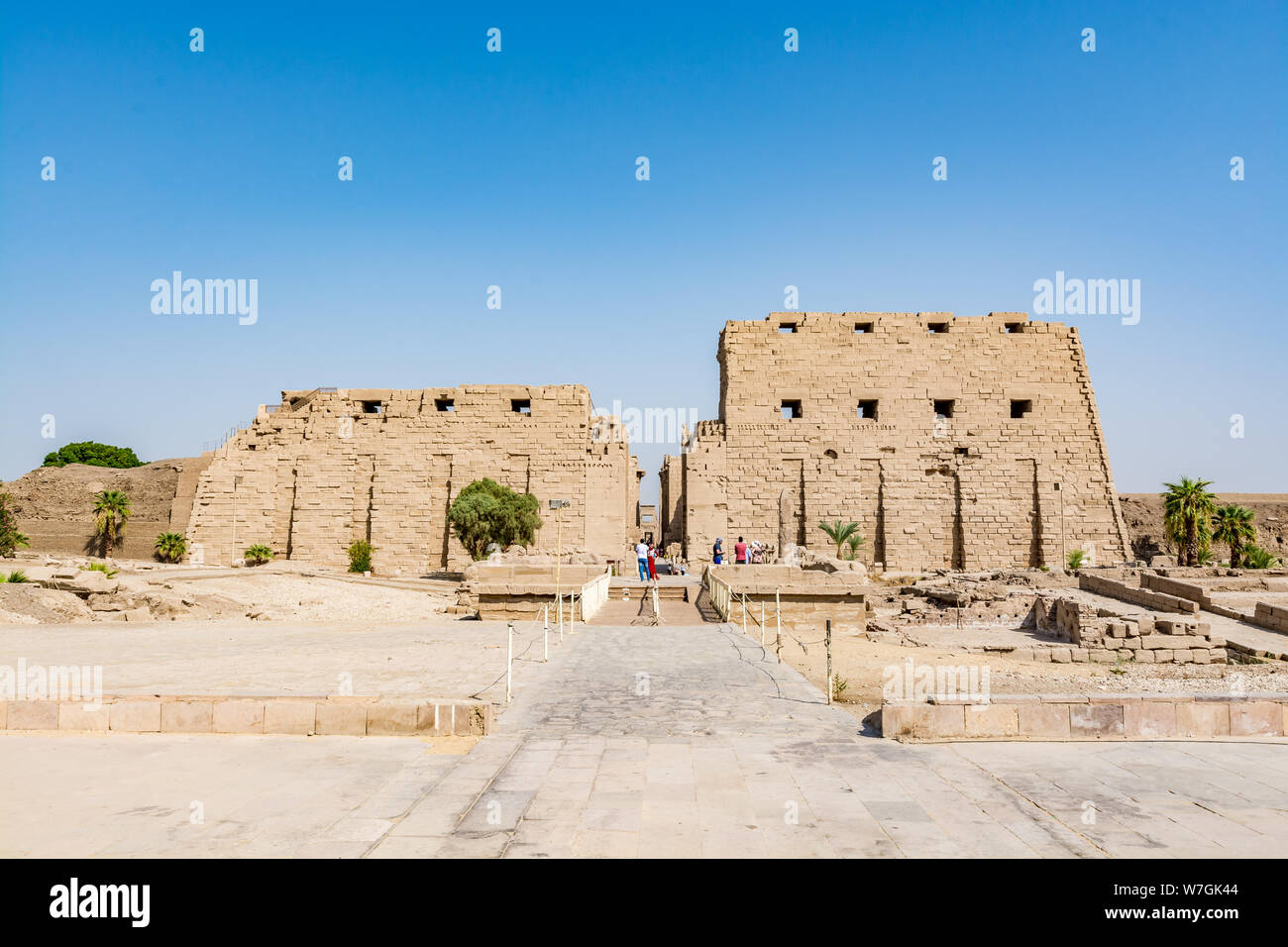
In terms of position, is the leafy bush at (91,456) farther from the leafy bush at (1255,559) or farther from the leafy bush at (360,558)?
the leafy bush at (1255,559)

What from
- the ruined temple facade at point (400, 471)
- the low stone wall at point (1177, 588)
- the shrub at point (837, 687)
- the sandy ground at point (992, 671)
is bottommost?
the sandy ground at point (992, 671)

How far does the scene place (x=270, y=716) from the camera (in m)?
5.59

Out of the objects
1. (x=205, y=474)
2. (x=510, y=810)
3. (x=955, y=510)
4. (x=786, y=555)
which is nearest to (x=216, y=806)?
Answer: (x=510, y=810)

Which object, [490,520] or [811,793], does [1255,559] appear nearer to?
[490,520]

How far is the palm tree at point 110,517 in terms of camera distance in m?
36.5

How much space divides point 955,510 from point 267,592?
23990 mm

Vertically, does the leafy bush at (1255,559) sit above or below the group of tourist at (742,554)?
below

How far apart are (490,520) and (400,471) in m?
7.13

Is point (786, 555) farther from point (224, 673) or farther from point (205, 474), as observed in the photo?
point (205, 474)

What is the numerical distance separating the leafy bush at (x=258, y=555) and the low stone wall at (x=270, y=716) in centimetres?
2842

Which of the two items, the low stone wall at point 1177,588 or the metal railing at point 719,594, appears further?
the low stone wall at point 1177,588

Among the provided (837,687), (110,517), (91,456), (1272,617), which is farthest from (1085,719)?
(91,456)

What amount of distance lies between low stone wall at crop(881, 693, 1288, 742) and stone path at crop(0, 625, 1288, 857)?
0.54ft

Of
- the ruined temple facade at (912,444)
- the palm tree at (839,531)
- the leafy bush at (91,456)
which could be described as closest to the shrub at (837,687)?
the palm tree at (839,531)
